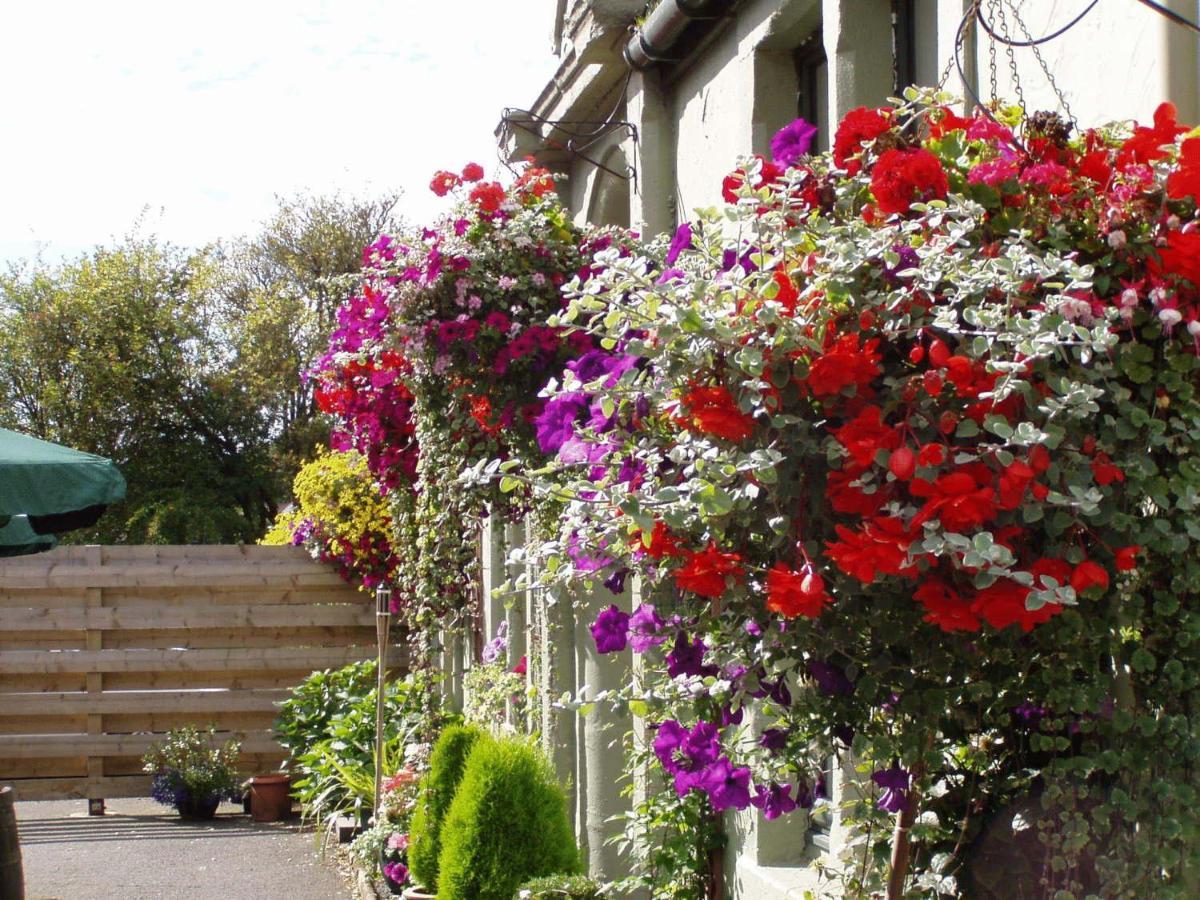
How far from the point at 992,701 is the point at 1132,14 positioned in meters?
1.30

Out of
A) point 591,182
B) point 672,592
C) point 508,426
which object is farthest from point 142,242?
point 672,592

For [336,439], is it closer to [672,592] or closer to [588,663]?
[588,663]

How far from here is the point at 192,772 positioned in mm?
10547

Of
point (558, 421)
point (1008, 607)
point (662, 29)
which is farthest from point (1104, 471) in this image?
point (662, 29)

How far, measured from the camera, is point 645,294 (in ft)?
7.28

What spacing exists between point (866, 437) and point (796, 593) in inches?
10.0

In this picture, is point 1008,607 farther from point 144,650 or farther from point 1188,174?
point 144,650

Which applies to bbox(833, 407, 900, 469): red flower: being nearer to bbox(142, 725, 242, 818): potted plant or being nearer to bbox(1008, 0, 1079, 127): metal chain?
bbox(1008, 0, 1079, 127): metal chain

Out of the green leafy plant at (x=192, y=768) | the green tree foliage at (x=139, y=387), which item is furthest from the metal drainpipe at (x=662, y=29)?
the green tree foliage at (x=139, y=387)

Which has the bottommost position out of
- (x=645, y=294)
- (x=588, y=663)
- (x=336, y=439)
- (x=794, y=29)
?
(x=588, y=663)

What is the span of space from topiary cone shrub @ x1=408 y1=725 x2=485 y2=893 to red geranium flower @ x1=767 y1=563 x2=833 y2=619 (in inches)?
186

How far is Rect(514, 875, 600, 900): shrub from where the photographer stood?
17.9 feet

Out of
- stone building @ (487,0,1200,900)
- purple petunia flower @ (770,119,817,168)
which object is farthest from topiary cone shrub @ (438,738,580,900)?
purple petunia flower @ (770,119,817,168)

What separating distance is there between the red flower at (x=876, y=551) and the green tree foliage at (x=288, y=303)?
18.8 meters
